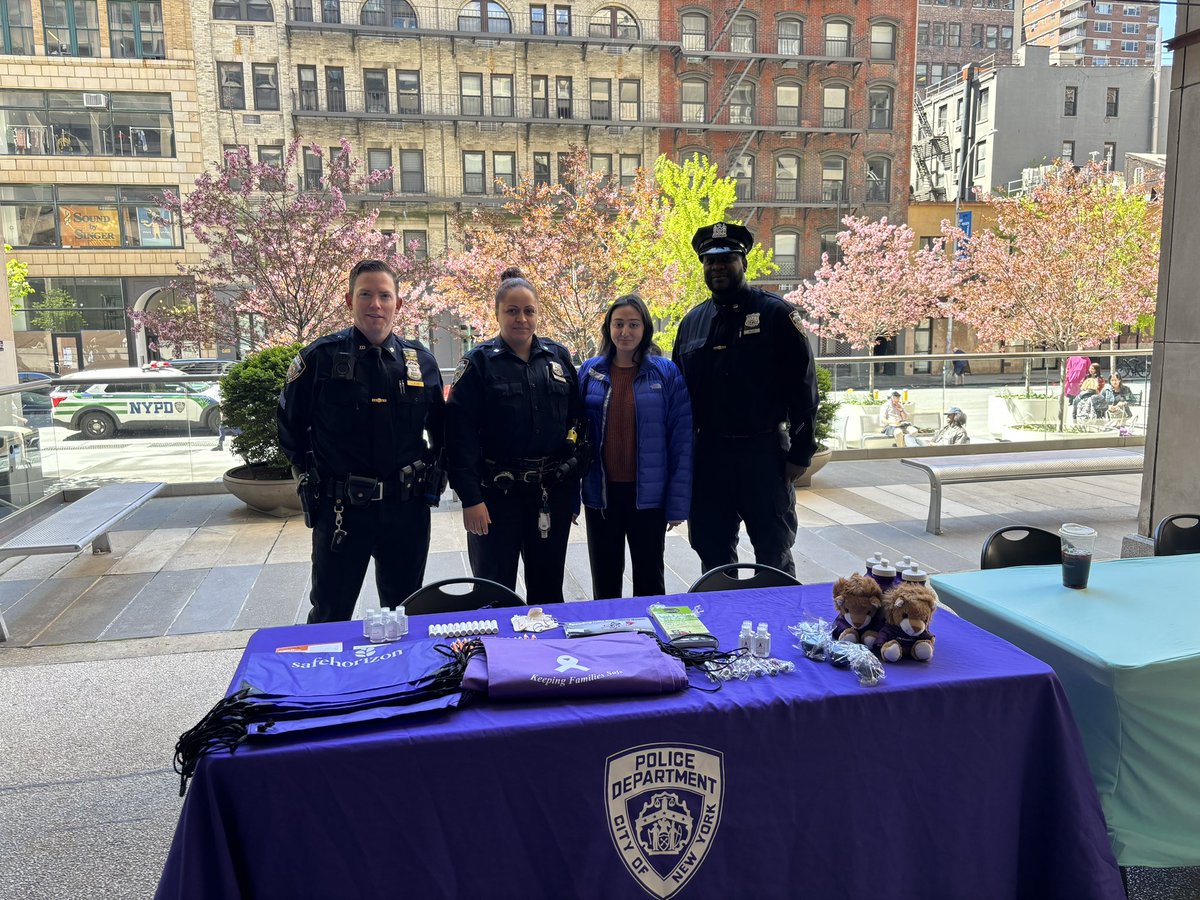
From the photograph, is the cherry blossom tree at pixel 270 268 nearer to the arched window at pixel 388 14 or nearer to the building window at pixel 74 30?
the arched window at pixel 388 14

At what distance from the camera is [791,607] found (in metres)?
2.77

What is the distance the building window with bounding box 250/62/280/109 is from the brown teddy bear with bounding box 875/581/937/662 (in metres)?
30.6

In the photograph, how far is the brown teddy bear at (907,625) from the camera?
2.22 metres

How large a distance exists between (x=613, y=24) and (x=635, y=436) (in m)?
30.7

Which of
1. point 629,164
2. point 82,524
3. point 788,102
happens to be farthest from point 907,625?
point 788,102

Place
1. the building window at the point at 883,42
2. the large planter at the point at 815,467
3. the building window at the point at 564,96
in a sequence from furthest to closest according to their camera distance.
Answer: the building window at the point at 883,42 < the building window at the point at 564,96 < the large planter at the point at 815,467

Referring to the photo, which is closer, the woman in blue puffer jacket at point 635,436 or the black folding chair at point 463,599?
the black folding chair at point 463,599

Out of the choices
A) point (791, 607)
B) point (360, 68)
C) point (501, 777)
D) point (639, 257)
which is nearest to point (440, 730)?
point (501, 777)

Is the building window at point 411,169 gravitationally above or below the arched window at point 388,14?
below

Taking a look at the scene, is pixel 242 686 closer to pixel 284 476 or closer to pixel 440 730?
A: pixel 440 730

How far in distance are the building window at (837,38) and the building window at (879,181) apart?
4345 mm

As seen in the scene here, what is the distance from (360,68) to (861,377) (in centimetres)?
2532

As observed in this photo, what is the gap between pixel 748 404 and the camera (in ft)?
12.8

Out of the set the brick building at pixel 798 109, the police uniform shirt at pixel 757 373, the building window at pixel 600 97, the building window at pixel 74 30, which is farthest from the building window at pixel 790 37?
the police uniform shirt at pixel 757 373
